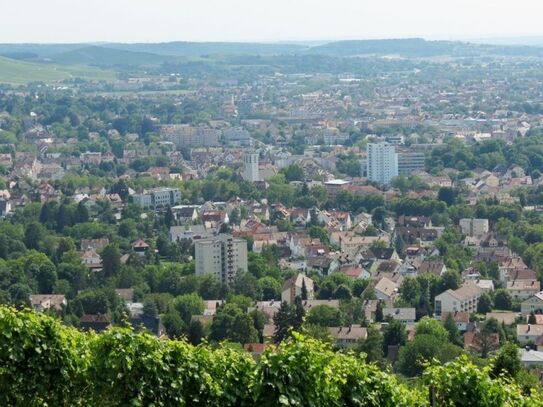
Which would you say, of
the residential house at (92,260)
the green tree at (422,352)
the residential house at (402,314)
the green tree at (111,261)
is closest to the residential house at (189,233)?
the residential house at (92,260)

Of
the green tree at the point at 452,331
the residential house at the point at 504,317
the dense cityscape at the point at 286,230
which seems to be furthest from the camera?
the residential house at the point at 504,317

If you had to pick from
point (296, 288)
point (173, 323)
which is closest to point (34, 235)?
point (296, 288)

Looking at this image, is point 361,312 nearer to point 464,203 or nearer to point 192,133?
point 464,203

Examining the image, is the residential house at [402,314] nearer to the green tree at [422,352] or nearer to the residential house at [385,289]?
the residential house at [385,289]

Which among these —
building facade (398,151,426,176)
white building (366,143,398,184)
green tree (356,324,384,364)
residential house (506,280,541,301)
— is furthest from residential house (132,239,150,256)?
building facade (398,151,426,176)

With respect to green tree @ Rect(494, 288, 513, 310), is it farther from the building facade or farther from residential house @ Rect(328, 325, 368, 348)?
the building facade

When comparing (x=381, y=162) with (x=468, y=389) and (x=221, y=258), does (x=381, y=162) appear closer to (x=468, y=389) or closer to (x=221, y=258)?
(x=221, y=258)
